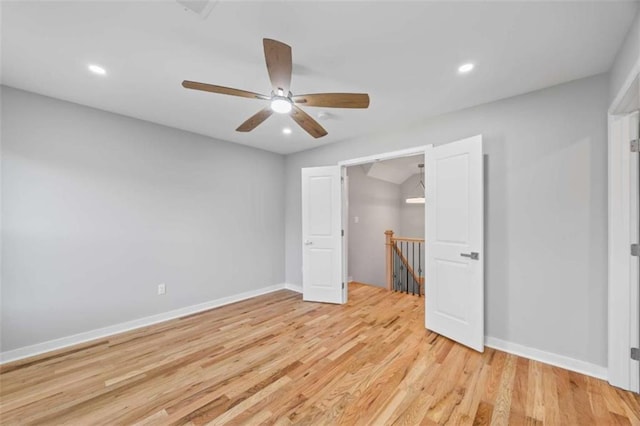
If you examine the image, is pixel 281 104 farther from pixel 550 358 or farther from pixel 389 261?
pixel 389 261

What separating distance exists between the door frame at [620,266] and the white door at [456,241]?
2.80 feet

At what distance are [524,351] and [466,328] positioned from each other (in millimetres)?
515

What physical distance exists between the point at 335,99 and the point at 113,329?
11.4ft

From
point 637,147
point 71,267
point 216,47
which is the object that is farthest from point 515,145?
point 71,267

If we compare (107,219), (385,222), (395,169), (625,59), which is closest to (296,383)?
(107,219)

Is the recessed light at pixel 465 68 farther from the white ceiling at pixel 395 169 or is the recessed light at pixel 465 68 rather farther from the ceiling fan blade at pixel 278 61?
the white ceiling at pixel 395 169

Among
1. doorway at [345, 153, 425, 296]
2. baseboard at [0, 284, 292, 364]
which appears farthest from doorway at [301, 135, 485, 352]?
baseboard at [0, 284, 292, 364]

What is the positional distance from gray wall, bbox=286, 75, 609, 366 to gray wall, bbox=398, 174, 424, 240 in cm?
462

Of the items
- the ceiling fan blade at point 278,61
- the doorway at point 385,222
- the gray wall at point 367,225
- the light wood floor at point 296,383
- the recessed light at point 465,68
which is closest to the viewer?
the ceiling fan blade at point 278,61

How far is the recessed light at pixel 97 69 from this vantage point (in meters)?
2.06

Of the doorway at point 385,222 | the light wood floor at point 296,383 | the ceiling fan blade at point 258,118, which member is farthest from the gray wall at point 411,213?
the ceiling fan blade at point 258,118

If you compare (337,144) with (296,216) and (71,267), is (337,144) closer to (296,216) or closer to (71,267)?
(296,216)

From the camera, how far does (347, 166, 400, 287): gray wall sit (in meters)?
5.28

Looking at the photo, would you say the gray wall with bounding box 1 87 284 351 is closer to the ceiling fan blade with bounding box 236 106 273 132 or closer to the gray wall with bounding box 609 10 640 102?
the ceiling fan blade with bounding box 236 106 273 132
